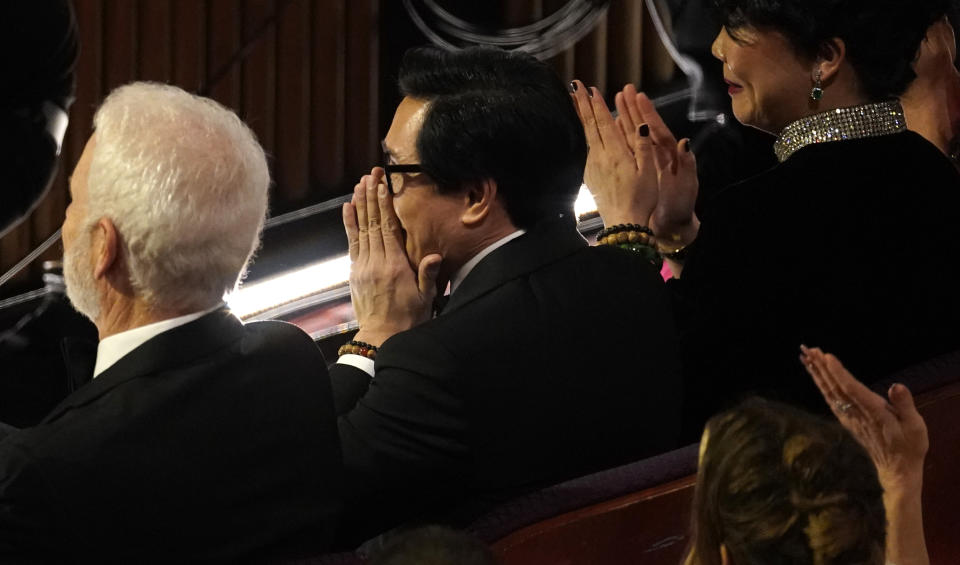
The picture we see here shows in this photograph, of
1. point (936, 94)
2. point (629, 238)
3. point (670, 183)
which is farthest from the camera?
point (936, 94)

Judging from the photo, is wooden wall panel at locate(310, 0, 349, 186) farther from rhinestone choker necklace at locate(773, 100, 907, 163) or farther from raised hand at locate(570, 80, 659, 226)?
→ rhinestone choker necklace at locate(773, 100, 907, 163)

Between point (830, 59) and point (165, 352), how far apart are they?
83 cm

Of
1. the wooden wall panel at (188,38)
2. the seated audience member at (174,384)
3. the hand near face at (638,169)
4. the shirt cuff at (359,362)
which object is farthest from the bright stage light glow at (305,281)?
the seated audience member at (174,384)

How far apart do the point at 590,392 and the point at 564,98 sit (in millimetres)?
327

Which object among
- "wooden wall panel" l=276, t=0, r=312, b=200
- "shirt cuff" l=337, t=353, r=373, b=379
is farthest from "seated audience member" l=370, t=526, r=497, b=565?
"wooden wall panel" l=276, t=0, r=312, b=200

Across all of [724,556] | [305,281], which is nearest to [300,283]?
[305,281]

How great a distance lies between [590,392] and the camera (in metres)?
1.38

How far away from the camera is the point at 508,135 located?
1.46m

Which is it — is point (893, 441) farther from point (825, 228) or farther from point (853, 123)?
point (853, 123)

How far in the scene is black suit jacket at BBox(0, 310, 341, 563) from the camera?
113 cm

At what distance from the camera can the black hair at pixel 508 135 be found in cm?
147

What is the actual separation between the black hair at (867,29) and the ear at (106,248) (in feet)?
2.59

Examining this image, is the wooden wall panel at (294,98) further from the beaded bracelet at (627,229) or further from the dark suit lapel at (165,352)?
the dark suit lapel at (165,352)

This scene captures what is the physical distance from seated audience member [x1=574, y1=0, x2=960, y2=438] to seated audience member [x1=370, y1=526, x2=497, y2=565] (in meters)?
0.63
